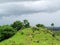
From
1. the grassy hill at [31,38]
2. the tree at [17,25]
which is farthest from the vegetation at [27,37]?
the tree at [17,25]

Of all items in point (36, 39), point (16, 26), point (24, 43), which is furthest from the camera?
point (16, 26)

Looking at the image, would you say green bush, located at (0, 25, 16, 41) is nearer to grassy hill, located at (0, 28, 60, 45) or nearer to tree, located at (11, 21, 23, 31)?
grassy hill, located at (0, 28, 60, 45)

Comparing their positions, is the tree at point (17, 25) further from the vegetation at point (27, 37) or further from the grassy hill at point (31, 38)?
the grassy hill at point (31, 38)

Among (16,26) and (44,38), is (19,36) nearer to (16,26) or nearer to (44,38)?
(44,38)

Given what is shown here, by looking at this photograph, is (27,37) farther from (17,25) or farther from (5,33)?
(17,25)

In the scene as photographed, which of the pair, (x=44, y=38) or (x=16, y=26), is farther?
(x=16, y=26)

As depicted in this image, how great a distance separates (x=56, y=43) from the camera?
12650 centimetres

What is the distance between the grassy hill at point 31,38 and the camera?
119931mm

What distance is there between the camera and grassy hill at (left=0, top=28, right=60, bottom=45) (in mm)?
119931

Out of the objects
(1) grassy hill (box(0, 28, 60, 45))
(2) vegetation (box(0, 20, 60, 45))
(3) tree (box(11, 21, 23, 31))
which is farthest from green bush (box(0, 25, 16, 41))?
(3) tree (box(11, 21, 23, 31))

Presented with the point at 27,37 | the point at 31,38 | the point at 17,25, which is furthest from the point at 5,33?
the point at 17,25

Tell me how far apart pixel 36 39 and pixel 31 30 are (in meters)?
13.6

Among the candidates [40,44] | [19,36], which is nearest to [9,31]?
[19,36]

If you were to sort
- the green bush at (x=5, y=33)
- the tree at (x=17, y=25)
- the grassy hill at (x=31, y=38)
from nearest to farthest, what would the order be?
the grassy hill at (x=31, y=38) → the green bush at (x=5, y=33) → the tree at (x=17, y=25)
